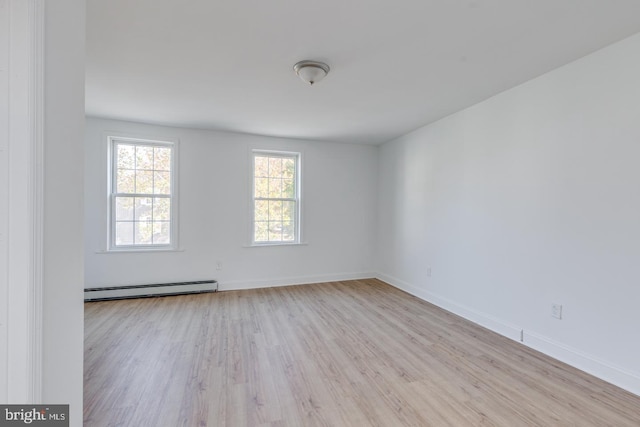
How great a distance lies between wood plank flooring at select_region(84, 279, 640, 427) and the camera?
173cm

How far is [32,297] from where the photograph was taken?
36.8 inches

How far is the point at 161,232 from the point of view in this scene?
165 inches

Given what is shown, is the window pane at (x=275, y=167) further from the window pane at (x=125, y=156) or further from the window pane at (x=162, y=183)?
the window pane at (x=125, y=156)

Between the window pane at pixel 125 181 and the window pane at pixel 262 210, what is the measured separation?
5.74 feet

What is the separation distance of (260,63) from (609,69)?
266 centimetres

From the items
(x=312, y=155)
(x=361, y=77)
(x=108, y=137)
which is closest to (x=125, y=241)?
(x=108, y=137)

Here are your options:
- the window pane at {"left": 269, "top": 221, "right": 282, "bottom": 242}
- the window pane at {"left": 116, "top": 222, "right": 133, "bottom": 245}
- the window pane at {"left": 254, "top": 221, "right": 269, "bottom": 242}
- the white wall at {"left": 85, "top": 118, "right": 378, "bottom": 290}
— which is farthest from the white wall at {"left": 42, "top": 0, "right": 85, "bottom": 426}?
the window pane at {"left": 269, "top": 221, "right": 282, "bottom": 242}

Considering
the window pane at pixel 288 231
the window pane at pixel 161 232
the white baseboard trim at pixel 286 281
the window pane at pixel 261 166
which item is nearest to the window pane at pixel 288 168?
the window pane at pixel 261 166

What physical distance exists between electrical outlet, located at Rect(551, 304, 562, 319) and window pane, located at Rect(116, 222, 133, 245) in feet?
16.2

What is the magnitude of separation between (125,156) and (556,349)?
536 centimetres

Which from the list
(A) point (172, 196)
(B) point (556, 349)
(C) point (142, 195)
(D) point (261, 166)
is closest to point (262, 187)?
(D) point (261, 166)

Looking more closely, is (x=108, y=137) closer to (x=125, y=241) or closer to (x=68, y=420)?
(x=125, y=241)

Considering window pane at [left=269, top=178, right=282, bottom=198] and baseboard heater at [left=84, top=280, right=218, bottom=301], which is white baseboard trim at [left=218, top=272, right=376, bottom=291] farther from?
window pane at [left=269, top=178, right=282, bottom=198]

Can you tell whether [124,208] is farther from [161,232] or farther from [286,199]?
[286,199]
